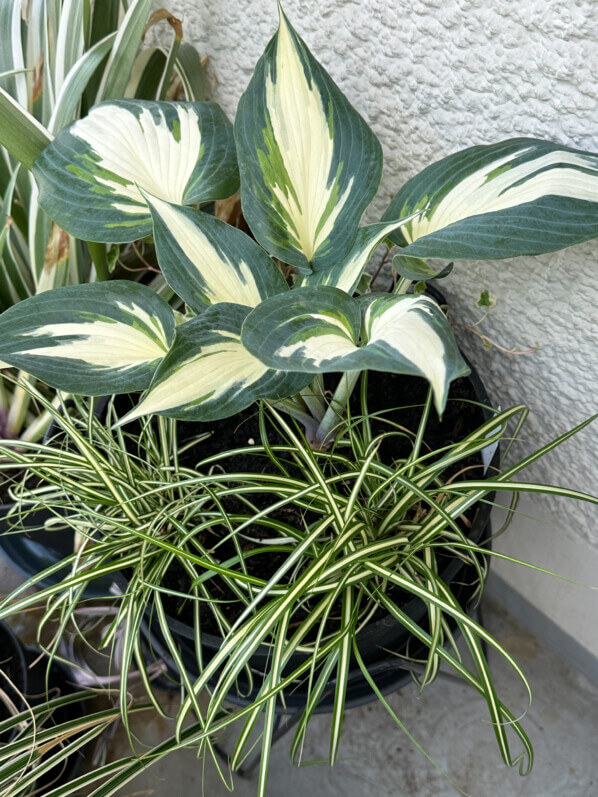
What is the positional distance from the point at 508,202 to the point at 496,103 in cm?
12

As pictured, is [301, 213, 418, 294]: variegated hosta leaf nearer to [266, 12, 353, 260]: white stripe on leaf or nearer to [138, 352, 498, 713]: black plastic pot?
[266, 12, 353, 260]: white stripe on leaf

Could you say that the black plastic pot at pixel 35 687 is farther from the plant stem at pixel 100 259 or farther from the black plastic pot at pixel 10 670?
the plant stem at pixel 100 259

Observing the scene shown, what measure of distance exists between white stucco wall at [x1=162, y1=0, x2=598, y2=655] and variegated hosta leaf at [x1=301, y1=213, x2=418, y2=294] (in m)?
0.17

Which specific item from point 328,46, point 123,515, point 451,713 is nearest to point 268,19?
point 328,46

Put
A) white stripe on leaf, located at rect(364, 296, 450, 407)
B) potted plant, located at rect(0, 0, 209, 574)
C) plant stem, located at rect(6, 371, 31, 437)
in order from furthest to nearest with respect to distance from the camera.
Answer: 1. plant stem, located at rect(6, 371, 31, 437)
2. potted plant, located at rect(0, 0, 209, 574)
3. white stripe on leaf, located at rect(364, 296, 450, 407)

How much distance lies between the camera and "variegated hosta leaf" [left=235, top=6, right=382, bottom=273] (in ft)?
1.75

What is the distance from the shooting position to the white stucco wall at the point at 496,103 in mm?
513

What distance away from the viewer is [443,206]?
549 mm

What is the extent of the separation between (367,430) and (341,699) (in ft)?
0.77

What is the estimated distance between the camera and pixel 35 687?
0.96 metres

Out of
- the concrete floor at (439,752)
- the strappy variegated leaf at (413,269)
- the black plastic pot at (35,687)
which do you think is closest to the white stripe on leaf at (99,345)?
the strappy variegated leaf at (413,269)

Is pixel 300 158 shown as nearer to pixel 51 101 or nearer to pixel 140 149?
pixel 140 149

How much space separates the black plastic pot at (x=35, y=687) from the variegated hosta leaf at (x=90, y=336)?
61 cm

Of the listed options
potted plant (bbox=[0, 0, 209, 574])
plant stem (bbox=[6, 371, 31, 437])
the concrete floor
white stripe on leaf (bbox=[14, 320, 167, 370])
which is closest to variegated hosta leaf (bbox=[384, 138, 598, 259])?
white stripe on leaf (bbox=[14, 320, 167, 370])
